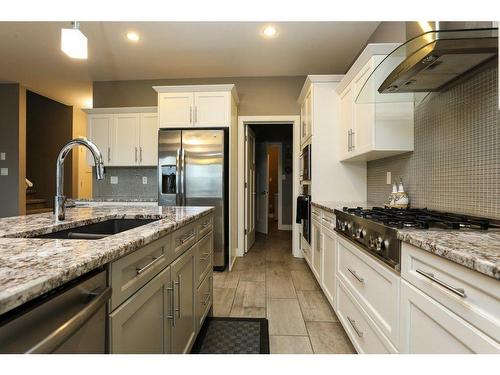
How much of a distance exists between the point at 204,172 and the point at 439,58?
8.34ft

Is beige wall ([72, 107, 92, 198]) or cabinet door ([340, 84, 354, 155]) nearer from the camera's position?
cabinet door ([340, 84, 354, 155])

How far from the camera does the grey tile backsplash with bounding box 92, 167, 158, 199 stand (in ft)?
14.3

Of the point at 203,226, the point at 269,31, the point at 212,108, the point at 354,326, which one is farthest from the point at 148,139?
the point at 354,326

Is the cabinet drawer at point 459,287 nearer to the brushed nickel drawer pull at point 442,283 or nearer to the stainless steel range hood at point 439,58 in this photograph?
the brushed nickel drawer pull at point 442,283

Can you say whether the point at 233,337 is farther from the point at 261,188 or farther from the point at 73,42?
the point at 261,188

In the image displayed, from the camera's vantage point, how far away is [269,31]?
2.92 meters

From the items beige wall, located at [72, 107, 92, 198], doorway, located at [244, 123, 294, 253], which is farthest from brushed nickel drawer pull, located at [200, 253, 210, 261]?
beige wall, located at [72, 107, 92, 198]

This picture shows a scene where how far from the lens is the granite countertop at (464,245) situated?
70 centimetres

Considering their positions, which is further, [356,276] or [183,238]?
[356,276]

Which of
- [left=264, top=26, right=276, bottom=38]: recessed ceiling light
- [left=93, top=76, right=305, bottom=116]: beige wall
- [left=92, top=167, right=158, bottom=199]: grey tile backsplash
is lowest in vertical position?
[left=92, top=167, right=158, bottom=199]: grey tile backsplash

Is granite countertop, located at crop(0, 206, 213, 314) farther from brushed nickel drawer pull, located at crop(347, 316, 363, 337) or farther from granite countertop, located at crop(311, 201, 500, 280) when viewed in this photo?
brushed nickel drawer pull, located at crop(347, 316, 363, 337)

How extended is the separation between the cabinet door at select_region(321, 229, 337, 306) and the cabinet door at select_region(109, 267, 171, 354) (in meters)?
1.36

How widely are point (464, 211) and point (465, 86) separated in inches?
29.2

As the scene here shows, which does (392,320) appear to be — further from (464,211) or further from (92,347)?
(92,347)
